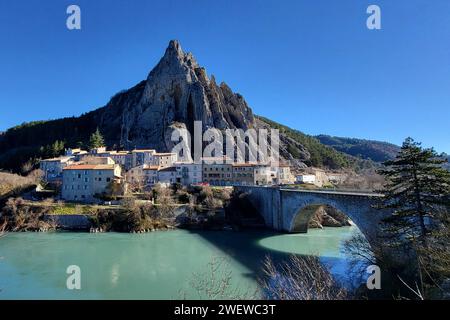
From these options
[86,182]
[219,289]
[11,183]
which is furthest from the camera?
[11,183]

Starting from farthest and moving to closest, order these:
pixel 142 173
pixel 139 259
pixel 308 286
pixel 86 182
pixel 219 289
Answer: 1. pixel 142 173
2. pixel 86 182
3. pixel 139 259
4. pixel 219 289
5. pixel 308 286

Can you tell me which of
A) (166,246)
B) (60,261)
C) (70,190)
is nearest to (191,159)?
(70,190)

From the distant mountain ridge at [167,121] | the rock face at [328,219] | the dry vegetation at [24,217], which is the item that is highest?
the distant mountain ridge at [167,121]

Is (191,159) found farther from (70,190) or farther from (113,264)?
(113,264)

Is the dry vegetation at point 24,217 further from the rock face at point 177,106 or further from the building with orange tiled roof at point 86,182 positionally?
the rock face at point 177,106

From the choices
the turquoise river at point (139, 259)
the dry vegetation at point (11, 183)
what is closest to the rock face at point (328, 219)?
the turquoise river at point (139, 259)

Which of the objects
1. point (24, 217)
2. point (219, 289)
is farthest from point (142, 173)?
point (219, 289)

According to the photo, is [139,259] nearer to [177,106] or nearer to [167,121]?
[167,121]

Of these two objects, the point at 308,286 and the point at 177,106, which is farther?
the point at 177,106
